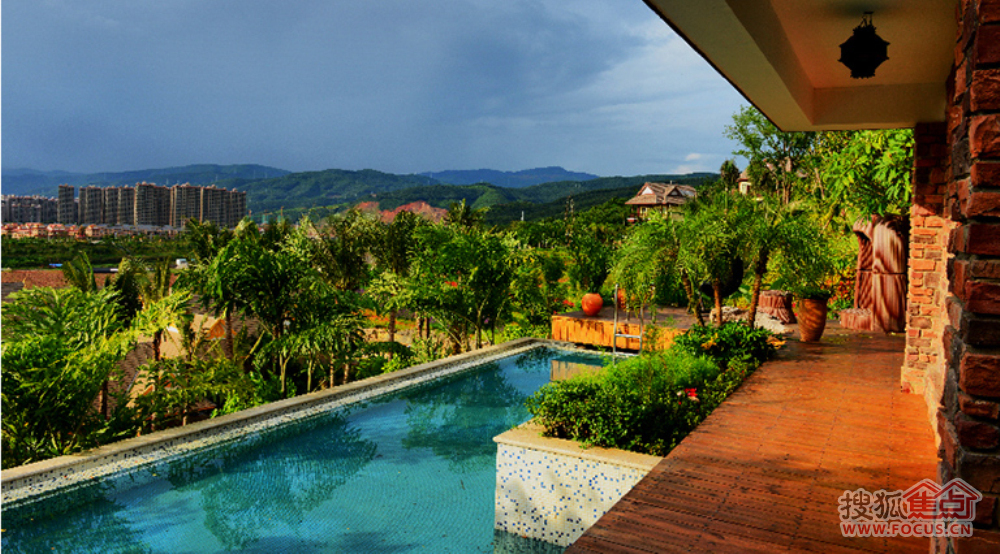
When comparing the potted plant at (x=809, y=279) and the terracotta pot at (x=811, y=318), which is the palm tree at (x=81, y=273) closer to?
the potted plant at (x=809, y=279)

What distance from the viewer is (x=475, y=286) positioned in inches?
444

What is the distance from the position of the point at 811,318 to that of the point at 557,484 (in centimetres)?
575

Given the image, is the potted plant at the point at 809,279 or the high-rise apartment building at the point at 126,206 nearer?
the potted plant at the point at 809,279

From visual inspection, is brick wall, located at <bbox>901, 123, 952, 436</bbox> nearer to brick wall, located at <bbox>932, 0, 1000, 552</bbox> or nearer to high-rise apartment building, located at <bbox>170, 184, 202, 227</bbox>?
brick wall, located at <bbox>932, 0, 1000, 552</bbox>

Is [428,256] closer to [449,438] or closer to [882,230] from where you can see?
[449,438]

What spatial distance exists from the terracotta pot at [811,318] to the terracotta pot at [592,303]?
3.94 meters

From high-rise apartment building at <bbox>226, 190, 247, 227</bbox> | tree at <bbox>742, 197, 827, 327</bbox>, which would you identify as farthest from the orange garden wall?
high-rise apartment building at <bbox>226, 190, 247, 227</bbox>

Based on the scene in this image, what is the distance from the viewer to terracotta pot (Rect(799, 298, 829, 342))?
863 centimetres

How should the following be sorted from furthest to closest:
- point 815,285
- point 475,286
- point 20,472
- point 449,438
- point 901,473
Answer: point 475,286 → point 815,285 → point 449,438 → point 20,472 → point 901,473

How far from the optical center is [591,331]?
11.7 m

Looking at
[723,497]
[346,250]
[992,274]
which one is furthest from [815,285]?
[346,250]

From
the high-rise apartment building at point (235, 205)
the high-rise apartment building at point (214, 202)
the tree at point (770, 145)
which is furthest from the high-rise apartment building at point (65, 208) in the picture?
the tree at point (770, 145)

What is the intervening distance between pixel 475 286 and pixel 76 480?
7.11 meters

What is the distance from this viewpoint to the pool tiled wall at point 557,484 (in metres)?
4.48
